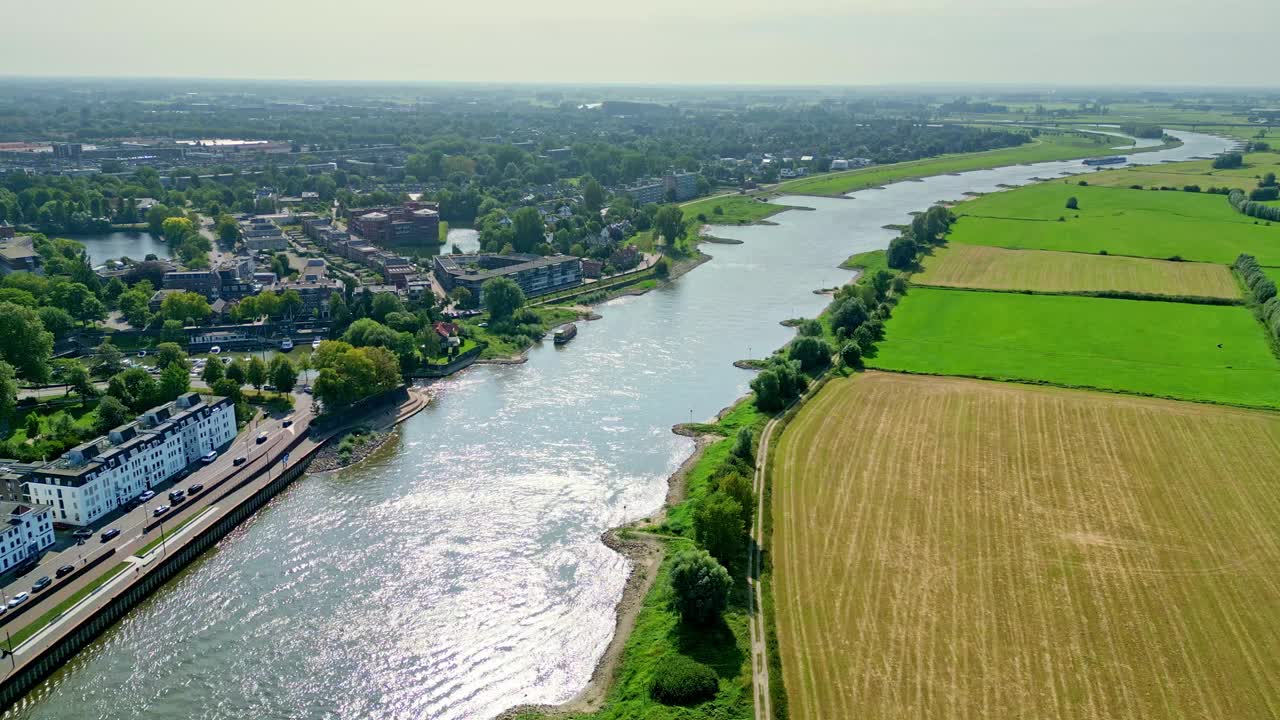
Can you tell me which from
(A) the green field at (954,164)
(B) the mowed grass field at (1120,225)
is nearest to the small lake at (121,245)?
(A) the green field at (954,164)

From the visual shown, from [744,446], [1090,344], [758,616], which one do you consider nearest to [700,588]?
[758,616]

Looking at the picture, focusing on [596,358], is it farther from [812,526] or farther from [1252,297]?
[1252,297]

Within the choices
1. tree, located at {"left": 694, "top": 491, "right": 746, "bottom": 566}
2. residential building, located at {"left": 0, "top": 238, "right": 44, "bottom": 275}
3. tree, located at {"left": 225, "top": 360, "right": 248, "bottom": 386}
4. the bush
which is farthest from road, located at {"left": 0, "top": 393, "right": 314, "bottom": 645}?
residential building, located at {"left": 0, "top": 238, "right": 44, "bottom": 275}

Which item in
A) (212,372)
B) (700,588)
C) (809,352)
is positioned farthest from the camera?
(809,352)

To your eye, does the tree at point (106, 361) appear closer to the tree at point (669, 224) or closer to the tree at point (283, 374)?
the tree at point (283, 374)

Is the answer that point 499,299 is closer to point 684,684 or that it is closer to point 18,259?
point 684,684

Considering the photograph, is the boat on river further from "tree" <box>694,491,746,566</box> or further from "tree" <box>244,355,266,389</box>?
"tree" <box>694,491,746,566</box>
